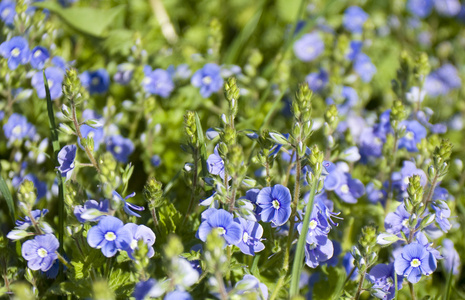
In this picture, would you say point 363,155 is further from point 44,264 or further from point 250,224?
point 44,264

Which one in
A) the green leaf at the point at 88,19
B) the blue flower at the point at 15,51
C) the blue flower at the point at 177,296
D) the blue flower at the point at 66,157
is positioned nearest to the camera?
the blue flower at the point at 177,296

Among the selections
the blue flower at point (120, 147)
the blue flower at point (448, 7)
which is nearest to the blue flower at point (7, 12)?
the blue flower at point (120, 147)

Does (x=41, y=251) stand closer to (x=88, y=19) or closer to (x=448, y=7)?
(x=88, y=19)

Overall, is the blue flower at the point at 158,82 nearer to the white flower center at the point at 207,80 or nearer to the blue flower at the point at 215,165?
the white flower center at the point at 207,80

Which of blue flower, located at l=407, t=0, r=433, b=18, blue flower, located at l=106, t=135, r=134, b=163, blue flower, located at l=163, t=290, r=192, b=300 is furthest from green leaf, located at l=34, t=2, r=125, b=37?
blue flower, located at l=407, t=0, r=433, b=18

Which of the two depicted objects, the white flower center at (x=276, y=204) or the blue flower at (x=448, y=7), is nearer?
the white flower center at (x=276, y=204)

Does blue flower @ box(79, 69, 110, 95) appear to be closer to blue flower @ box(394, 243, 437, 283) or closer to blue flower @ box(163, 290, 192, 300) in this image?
blue flower @ box(163, 290, 192, 300)

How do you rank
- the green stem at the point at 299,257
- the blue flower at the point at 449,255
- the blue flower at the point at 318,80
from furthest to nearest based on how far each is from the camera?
the blue flower at the point at 318,80
the blue flower at the point at 449,255
the green stem at the point at 299,257
